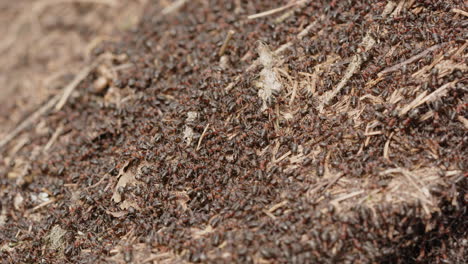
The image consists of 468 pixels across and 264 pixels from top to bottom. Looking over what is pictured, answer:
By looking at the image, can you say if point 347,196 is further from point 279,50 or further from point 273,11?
point 273,11

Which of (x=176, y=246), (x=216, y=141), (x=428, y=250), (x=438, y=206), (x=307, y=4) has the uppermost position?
(x=307, y=4)

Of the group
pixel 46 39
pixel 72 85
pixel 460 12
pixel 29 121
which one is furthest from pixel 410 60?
pixel 46 39

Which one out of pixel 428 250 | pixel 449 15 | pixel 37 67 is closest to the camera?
pixel 428 250

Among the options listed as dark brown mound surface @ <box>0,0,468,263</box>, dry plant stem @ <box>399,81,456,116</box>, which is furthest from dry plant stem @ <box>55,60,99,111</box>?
dry plant stem @ <box>399,81,456,116</box>

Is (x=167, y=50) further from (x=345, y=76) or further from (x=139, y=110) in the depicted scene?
(x=345, y=76)

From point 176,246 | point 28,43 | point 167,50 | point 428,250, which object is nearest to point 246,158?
point 176,246

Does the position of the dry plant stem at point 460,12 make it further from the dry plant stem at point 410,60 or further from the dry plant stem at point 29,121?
the dry plant stem at point 29,121

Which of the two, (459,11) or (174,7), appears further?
(174,7)

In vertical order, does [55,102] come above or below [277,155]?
above

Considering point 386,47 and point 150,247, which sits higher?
point 386,47
